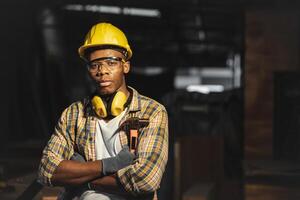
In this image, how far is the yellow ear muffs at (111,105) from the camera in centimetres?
279

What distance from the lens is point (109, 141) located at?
111 inches

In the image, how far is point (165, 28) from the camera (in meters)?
7.88

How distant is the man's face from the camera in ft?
9.15

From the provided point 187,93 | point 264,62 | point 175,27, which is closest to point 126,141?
point 264,62

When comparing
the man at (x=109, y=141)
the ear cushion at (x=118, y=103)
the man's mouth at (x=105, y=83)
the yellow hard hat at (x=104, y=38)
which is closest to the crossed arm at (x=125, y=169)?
the man at (x=109, y=141)

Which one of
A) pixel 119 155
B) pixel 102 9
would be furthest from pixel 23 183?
pixel 102 9

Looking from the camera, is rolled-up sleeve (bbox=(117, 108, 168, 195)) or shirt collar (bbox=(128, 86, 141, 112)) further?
shirt collar (bbox=(128, 86, 141, 112))

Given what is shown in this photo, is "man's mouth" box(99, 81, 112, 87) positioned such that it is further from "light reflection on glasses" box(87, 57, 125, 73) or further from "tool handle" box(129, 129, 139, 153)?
"tool handle" box(129, 129, 139, 153)

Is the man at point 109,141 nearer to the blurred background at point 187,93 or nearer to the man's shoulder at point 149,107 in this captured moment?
the man's shoulder at point 149,107

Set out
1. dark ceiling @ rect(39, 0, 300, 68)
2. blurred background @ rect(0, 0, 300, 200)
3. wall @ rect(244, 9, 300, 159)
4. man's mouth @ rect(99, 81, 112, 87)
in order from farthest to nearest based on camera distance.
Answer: dark ceiling @ rect(39, 0, 300, 68) < wall @ rect(244, 9, 300, 159) < blurred background @ rect(0, 0, 300, 200) < man's mouth @ rect(99, 81, 112, 87)

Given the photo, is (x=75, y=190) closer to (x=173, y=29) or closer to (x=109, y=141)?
(x=109, y=141)

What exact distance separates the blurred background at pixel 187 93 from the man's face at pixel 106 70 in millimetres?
645

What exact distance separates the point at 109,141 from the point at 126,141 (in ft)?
0.26

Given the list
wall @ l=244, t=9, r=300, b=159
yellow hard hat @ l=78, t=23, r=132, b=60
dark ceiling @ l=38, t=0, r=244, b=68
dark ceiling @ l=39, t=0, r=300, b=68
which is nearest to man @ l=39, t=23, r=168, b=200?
yellow hard hat @ l=78, t=23, r=132, b=60
